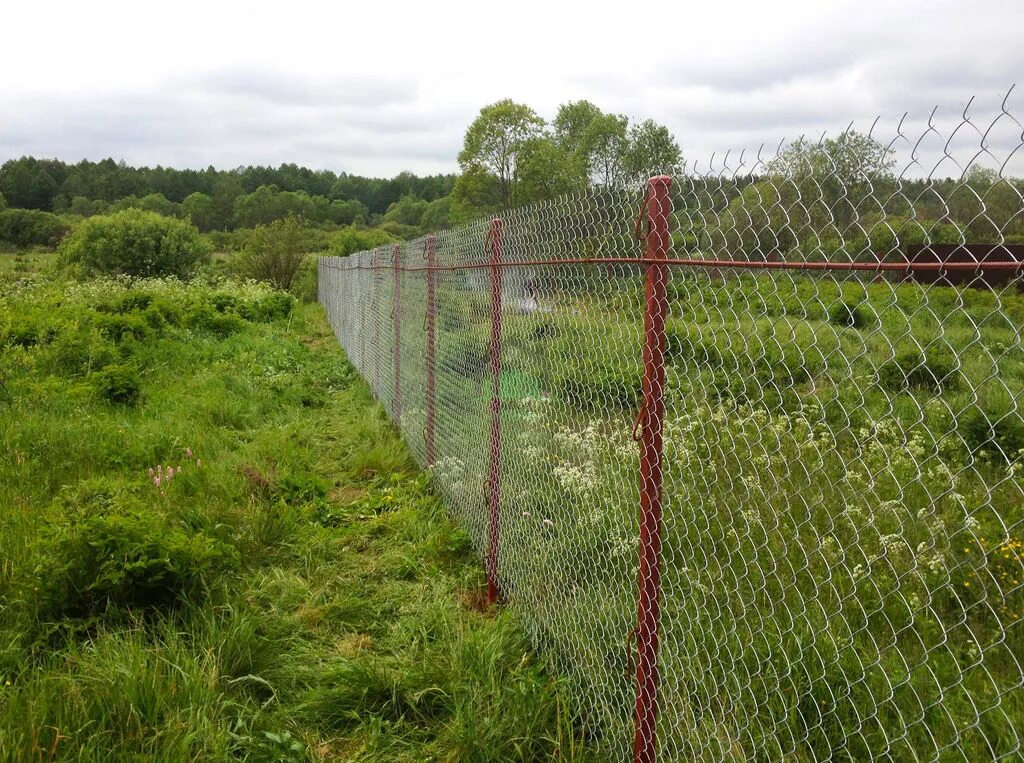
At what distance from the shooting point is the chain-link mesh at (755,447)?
1.29 m

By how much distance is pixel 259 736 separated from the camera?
2.76 meters

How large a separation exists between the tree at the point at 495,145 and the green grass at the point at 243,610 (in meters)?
40.9

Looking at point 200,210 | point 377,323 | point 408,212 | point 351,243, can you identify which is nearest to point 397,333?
point 377,323

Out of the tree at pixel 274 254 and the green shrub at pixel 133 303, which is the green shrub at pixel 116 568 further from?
the tree at pixel 274 254

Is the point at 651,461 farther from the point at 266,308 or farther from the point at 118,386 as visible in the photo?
the point at 266,308

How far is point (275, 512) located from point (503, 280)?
228 cm

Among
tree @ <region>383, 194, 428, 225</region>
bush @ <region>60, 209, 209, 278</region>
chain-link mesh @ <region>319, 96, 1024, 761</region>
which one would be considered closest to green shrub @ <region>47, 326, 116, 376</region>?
chain-link mesh @ <region>319, 96, 1024, 761</region>

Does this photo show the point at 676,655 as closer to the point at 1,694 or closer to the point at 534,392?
the point at 534,392

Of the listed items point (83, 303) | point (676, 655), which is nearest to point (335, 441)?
point (676, 655)

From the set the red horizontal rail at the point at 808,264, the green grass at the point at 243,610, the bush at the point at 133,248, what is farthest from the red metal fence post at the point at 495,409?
the bush at the point at 133,248

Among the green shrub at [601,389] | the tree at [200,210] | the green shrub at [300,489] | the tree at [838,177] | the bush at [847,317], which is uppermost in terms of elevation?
the tree at [200,210]

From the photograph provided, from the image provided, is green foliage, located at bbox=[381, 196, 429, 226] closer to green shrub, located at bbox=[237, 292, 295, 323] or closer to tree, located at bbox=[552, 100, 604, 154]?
tree, located at bbox=[552, 100, 604, 154]

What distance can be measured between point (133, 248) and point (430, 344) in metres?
27.0

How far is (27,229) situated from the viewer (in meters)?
61.4
